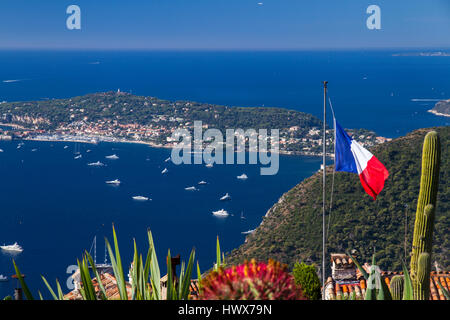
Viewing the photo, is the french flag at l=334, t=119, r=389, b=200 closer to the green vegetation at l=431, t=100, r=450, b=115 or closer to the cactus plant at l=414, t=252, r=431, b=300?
the cactus plant at l=414, t=252, r=431, b=300

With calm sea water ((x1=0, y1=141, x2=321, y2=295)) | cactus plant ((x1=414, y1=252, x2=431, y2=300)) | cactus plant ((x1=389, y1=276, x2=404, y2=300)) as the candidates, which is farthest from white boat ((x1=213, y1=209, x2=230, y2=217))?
cactus plant ((x1=414, y1=252, x2=431, y2=300))

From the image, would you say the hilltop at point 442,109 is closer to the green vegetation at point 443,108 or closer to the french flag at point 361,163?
the green vegetation at point 443,108

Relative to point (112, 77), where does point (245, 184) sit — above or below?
below

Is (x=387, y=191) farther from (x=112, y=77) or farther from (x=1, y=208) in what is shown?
(x=112, y=77)

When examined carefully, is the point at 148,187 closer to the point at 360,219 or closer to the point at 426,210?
the point at 360,219

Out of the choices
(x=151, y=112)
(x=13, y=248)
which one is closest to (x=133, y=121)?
(x=151, y=112)
